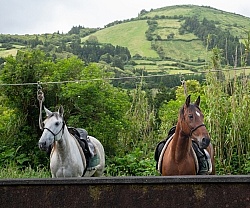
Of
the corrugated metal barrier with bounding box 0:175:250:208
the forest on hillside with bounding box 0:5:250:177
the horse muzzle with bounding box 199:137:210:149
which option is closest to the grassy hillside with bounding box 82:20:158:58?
the forest on hillside with bounding box 0:5:250:177

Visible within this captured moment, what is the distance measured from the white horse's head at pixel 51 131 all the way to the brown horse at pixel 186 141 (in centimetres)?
123

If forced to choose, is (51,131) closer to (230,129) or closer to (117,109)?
(230,129)

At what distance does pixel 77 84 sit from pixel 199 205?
6.96 m

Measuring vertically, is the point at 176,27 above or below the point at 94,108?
above


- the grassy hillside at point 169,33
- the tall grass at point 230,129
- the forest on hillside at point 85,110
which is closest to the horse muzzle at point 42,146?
the forest on hillside at point 85,110

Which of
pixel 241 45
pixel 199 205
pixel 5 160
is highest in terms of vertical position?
pixel 241 45

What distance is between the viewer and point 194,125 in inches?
194

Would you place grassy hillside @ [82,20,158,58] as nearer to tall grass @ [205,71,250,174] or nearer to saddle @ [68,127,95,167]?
tall grass @ [205,71,250,174]

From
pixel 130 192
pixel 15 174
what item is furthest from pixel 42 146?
pixel 130 192

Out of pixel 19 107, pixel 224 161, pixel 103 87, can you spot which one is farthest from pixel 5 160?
pixel 224 161

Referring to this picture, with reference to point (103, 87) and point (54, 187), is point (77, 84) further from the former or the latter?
point (54, 187)

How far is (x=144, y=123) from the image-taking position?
32.4 ft

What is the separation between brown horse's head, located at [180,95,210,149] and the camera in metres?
4.89

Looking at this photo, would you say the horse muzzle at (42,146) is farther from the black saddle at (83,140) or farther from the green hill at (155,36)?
the green hill at (155,36)
